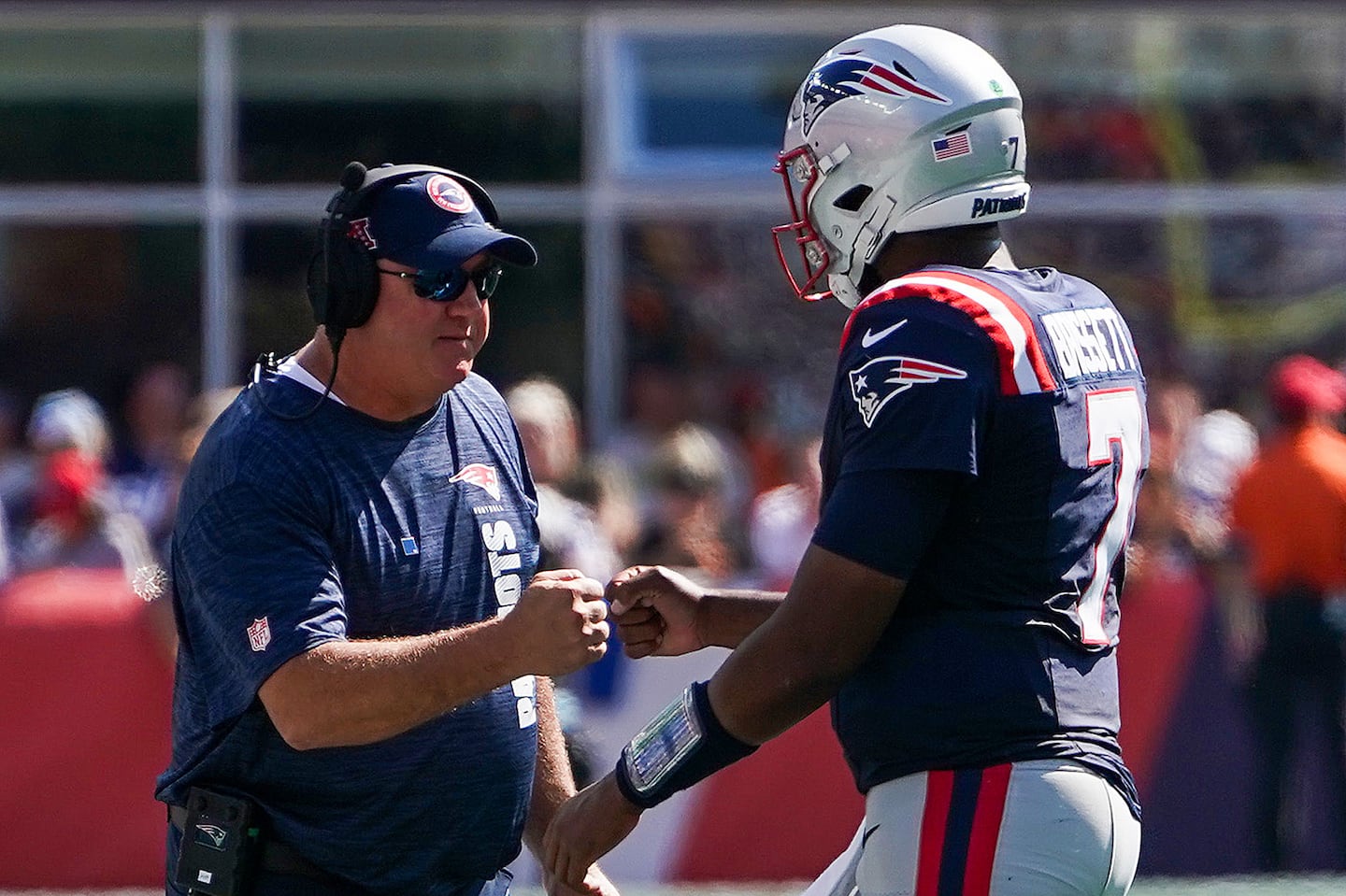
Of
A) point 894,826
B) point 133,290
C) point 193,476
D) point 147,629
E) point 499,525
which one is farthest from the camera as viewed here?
point 133,290

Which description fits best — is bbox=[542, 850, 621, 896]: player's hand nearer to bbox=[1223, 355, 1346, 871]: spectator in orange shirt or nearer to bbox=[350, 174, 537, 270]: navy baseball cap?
bbox=[350, 174, 537, 270]: navy baseball cap

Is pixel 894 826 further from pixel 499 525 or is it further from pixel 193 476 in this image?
pixel 193 476

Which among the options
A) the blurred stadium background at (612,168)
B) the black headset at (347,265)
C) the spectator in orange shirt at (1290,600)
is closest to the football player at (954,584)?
the black headset at (347,265)

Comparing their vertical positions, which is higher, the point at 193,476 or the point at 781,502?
the point at 193,476

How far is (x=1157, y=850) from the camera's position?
8.18 metres

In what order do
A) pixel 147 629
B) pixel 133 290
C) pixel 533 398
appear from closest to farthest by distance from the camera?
pixel 147 629 < pixel 533 398 < pixel 133 290

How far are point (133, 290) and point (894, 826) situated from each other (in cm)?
987

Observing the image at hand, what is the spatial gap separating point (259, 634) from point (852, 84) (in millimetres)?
1357

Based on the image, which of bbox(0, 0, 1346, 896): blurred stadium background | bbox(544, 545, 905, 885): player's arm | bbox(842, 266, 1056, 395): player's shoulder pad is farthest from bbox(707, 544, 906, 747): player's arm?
bbox(0, 0, 1346, 896): blurred stadium background

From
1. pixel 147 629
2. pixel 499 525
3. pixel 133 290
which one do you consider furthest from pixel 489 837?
pixel 133 290

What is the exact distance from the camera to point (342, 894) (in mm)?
3566

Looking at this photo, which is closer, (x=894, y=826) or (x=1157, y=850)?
(x=894, y=826)

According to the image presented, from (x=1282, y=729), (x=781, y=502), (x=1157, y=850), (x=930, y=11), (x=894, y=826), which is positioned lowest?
(x=1157, y=850)

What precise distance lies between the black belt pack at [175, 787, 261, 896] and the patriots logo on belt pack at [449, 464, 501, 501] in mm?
709
